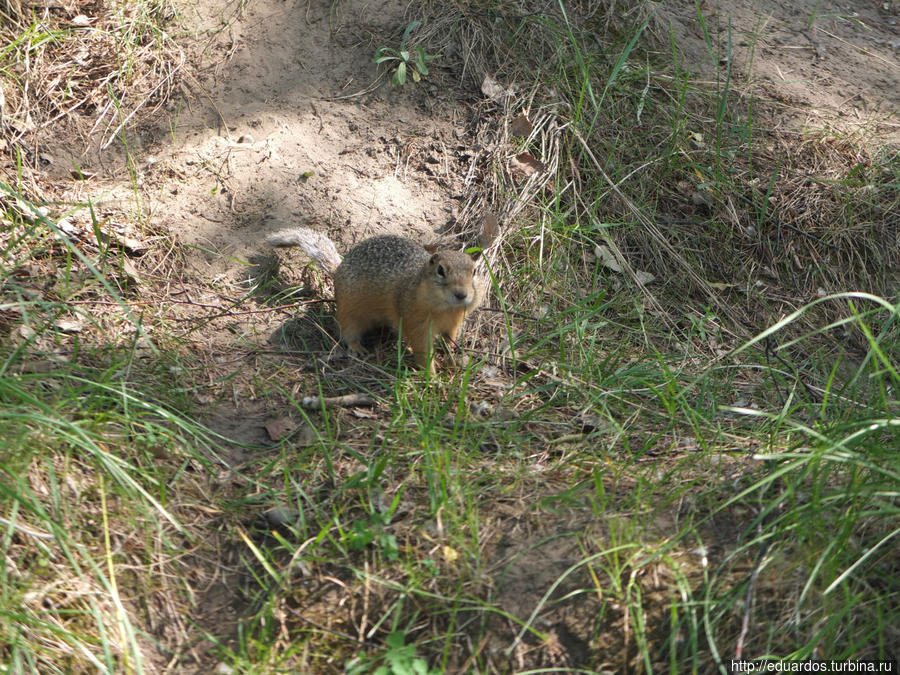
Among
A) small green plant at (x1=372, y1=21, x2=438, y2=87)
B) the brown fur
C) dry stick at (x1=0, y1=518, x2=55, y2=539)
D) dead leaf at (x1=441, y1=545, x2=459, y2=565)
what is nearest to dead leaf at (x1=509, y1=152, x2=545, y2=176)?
small green plant at (x1=372, y1=21, x2=438, y2=87)

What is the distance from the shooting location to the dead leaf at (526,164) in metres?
4.79

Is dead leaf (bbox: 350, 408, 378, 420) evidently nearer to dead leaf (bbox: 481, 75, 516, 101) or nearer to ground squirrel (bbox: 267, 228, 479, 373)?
ground squirrel (bbox: 267, 228, 479, 373)

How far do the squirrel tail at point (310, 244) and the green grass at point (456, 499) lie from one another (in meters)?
0.58

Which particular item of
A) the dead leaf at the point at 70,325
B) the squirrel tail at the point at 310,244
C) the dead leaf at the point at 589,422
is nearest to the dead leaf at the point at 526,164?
the squirrel tail at the point at 310,244

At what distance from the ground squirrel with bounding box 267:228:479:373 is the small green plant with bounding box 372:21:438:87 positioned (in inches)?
54.6

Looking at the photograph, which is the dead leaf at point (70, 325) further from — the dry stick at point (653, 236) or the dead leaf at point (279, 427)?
the dry stick at point (653, 236)

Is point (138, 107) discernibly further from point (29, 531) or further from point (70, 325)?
point (29, 531)

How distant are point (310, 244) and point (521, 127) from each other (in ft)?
5.28

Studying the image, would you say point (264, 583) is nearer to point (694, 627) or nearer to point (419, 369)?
point (694, 627)

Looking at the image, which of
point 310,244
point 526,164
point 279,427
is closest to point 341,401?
point 279,427

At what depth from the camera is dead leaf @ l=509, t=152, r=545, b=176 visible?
15.7 ft

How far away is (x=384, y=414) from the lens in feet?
11.6

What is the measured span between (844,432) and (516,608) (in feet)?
4.16

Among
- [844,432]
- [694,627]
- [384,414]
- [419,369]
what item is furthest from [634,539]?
[419,369]
